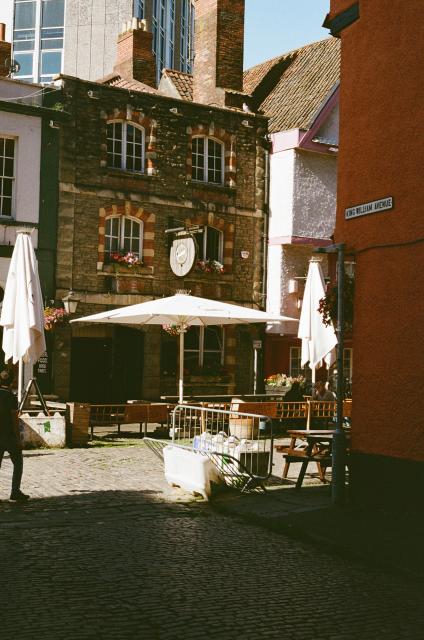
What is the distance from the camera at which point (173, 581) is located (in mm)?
7379

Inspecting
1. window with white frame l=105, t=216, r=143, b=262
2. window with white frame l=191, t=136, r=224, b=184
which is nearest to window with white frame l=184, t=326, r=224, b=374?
window with white frame l=105, t=216, r=143, b=262

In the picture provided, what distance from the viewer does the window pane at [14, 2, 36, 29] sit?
192ft

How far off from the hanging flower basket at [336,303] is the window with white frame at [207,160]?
51.7 feet

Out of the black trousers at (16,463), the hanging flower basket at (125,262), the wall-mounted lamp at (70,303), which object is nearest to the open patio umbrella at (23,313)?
the black trousers at (16,463)

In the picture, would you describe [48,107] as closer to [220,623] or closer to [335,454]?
[335,454]

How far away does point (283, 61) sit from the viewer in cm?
3372

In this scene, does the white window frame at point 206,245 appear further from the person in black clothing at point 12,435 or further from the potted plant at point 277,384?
the person in black clothing at point 12,435

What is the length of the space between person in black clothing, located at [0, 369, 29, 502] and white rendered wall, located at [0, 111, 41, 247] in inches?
520

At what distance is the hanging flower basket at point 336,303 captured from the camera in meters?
11.6

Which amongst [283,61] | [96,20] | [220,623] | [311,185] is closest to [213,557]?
[220,623]

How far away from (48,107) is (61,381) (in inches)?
287

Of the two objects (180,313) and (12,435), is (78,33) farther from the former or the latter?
(12,435)

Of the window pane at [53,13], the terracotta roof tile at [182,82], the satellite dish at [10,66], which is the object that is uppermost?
the window pane at [53,13]

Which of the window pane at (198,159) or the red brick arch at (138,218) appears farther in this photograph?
the window pane at (198,159)
